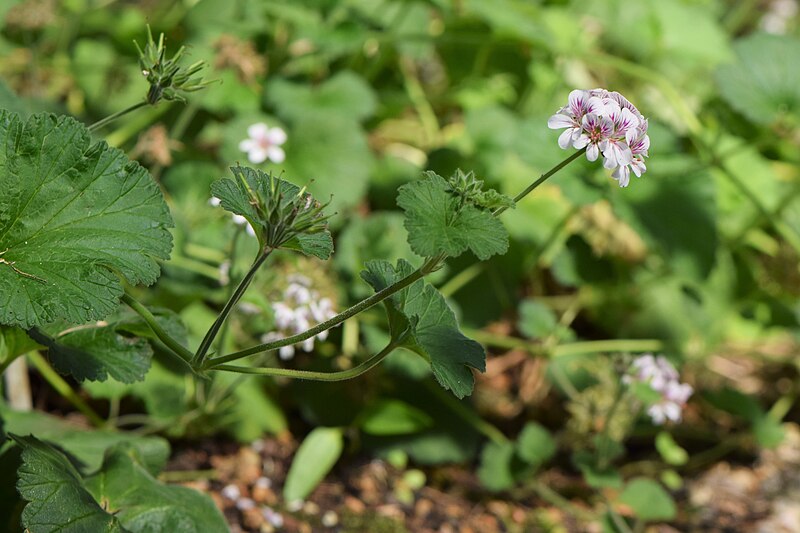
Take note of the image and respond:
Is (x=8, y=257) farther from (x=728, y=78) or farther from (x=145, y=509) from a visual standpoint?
(x=728, y=78)

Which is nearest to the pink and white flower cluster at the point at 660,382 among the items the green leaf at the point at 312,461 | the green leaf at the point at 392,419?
the green leaf at the point at 392,419

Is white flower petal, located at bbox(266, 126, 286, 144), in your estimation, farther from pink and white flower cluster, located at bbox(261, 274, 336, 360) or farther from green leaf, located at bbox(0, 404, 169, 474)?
green leaf, located at bbox(0, 404, 169, 474)

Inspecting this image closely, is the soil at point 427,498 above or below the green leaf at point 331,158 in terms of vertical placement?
below

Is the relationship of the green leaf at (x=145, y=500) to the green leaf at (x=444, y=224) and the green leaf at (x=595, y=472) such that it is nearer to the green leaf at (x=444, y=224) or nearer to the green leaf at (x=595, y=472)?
the green leaf at (x=444, y=224)

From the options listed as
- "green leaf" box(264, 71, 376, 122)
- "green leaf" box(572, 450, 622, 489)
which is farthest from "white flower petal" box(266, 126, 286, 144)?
"green leaf" box(572, 450, 622, 489)

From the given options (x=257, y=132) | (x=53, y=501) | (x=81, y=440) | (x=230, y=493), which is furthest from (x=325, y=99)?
(x=53, y=501)
